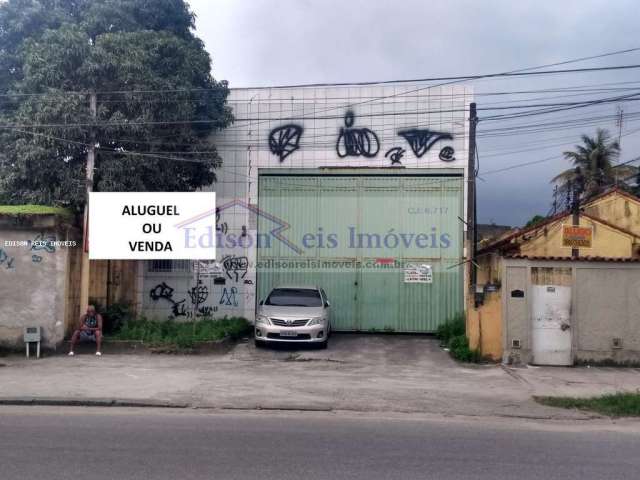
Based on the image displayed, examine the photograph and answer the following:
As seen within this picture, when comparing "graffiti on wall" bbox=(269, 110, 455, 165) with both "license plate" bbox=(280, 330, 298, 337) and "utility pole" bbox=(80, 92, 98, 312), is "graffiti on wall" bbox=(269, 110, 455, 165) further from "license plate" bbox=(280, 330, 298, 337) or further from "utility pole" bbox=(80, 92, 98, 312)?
"license plate" bbox=(280, 330, 298, 337)

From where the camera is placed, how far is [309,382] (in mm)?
12984

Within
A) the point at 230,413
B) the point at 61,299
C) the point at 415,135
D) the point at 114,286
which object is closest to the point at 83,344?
the point at 61,299

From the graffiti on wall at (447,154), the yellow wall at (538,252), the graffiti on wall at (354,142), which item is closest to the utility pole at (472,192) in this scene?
the yellow wall at (538,252)

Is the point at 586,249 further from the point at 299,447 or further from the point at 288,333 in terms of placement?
the point at 299,447

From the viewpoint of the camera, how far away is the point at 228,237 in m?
21.5

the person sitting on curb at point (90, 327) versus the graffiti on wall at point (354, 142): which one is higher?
the graffiti on wall at point (354, 142)

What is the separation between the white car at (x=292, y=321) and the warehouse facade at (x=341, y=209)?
3458 millimetres

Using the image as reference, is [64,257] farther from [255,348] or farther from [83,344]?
[255,348]

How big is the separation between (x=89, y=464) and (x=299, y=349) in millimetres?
10674

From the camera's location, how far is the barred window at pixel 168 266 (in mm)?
21516

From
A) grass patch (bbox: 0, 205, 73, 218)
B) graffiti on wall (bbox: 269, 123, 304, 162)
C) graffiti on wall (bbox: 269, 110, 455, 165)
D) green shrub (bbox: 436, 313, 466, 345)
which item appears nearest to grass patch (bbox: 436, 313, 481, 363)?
green shrub (bbox: 436, 313, 466, 345)

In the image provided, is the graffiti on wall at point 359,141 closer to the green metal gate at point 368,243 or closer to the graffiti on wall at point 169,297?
the green metal gate at point 368,243

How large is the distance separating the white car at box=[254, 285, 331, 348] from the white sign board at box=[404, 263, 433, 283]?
13.0ft

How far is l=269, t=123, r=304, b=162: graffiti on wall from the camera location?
21.5 metres
